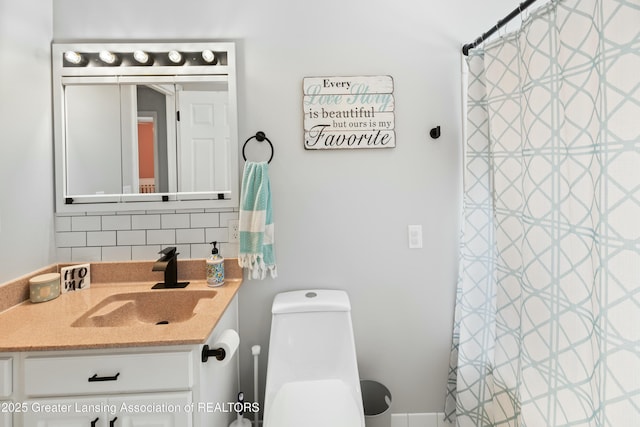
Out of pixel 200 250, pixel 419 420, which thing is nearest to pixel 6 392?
pixel 200 250

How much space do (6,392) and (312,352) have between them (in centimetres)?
102

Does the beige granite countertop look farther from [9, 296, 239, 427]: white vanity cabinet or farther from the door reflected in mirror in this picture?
the door reflected in mirror

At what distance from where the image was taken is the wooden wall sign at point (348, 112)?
5.29ft

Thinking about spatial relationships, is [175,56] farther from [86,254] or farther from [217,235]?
[86,254]

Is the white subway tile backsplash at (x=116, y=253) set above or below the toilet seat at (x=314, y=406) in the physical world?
above

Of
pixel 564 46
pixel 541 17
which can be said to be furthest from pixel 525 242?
pixel 541 17

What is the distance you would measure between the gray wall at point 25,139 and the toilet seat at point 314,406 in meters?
1.18

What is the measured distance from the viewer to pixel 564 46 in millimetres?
979

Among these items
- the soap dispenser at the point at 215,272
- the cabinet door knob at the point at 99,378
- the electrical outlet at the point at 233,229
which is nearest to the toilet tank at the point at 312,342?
the soap dispenser at the point at 215,272

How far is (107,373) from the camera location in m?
1.00

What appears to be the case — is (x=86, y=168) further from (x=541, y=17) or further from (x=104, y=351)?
(x=541, y=17)

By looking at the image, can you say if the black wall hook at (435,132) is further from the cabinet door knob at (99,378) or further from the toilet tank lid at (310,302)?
the cabinet door knob at (99,378)

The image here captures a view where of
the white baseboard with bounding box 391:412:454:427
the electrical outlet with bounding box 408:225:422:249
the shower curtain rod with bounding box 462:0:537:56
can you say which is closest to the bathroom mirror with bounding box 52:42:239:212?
the electrical outlet with bounding box 408:225:422:249

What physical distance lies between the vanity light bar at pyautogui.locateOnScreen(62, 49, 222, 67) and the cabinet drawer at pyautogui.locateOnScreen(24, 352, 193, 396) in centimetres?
130
